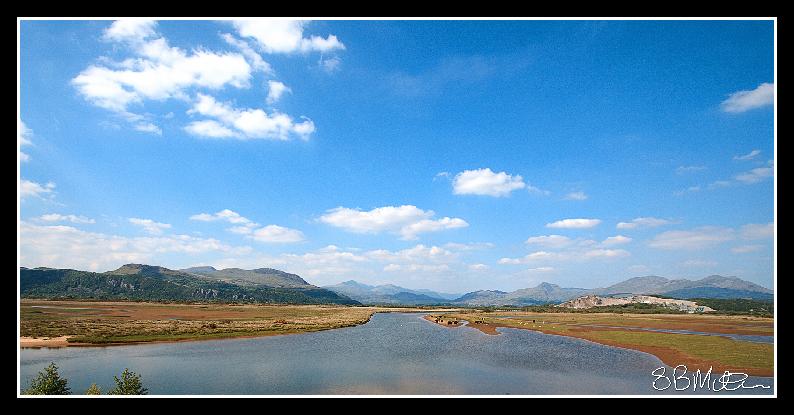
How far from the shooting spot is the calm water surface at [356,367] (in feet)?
79.7

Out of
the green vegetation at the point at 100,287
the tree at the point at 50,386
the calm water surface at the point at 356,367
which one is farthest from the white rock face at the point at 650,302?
the green vegetation at the point at 100,287

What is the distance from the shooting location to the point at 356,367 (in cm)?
3030

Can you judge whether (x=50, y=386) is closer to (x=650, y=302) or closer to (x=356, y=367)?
(x=356, y=367)

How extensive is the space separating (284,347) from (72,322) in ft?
113

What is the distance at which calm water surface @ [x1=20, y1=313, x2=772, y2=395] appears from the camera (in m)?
24.3

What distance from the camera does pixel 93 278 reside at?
160 metres

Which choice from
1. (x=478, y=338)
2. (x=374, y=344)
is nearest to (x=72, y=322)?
(x=374, y=344)

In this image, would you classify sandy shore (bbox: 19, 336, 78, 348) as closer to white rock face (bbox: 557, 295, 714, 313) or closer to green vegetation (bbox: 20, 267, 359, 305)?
green vegetation (bbox: 20, 267, 359, 305)
